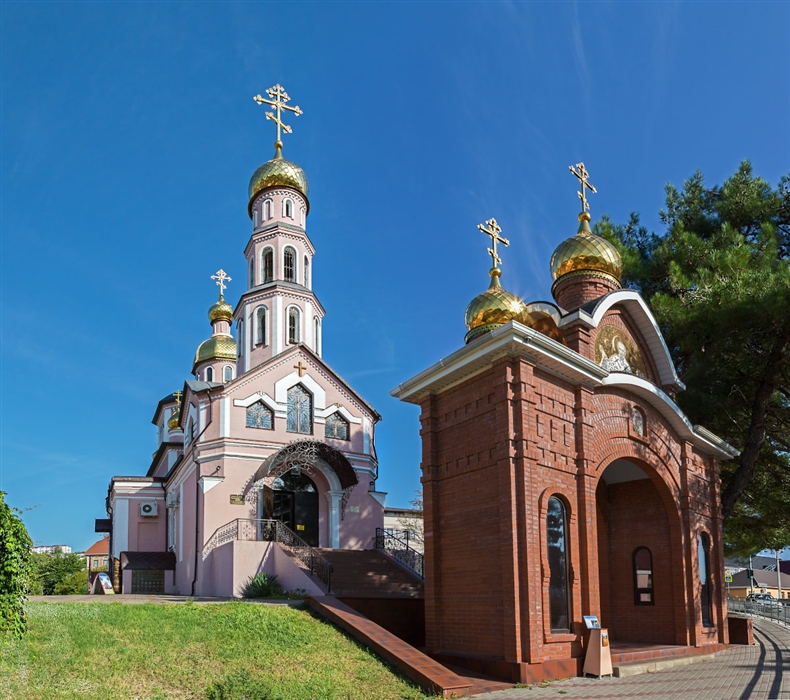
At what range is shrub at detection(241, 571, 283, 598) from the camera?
16.5 metres

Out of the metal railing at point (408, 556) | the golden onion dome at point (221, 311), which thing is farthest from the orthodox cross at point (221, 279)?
the metal railing at point (408, 556)

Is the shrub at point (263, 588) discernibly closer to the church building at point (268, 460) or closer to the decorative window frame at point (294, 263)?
the church building at point (268, 460)

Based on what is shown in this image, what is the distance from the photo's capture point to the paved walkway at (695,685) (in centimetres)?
923

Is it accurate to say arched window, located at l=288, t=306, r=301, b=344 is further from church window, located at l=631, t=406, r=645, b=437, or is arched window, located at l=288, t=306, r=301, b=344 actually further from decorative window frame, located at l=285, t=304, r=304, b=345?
church window, located at l=631, t=406, r=645, b=437

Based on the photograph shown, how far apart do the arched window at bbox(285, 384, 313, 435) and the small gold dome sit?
438 inches

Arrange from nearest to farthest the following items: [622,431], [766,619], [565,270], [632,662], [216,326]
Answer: [632,662] < [622,431] < [565,270] < [766,619] < [216,326]

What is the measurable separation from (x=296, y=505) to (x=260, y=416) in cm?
273

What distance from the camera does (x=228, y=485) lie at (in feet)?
66.9

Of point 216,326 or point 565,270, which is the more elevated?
point 216,326

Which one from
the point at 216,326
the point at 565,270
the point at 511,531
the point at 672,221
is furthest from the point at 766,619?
the point at 216,326

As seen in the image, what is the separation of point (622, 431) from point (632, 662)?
355cm

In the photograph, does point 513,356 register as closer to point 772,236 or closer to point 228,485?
point 772,236

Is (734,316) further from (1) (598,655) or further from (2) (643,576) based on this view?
(1) (598,655)

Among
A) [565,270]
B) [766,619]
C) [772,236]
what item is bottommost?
[766,619]
